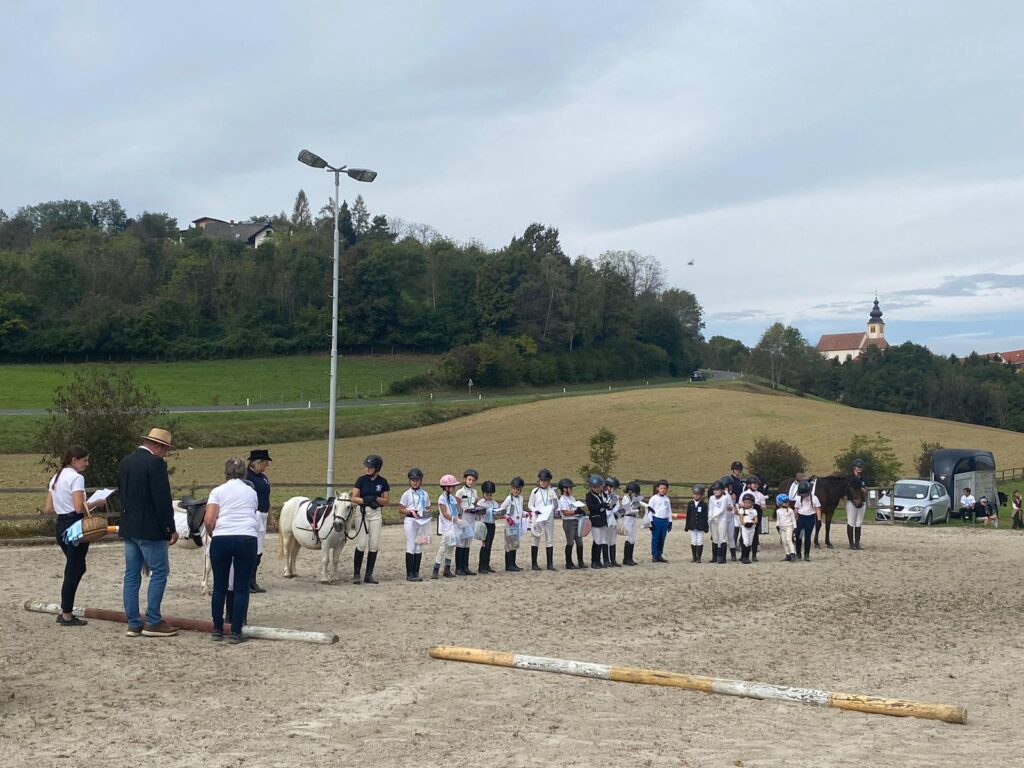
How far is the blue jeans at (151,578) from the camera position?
35.0 ft

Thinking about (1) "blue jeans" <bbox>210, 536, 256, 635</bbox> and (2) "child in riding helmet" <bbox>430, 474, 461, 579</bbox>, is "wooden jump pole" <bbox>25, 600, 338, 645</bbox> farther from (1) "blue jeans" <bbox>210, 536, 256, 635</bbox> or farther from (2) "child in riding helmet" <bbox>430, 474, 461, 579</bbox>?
(2) "child in riding helmet" <bbox>430, 474, 461, 579</bbox>

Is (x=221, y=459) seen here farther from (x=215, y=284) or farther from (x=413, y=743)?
(x=215, y=284)

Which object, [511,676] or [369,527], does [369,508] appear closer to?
[369,527]

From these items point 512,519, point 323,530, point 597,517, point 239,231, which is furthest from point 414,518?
point 239,231

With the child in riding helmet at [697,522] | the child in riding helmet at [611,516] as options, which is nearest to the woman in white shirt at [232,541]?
the child in riding helmet at [611,516]

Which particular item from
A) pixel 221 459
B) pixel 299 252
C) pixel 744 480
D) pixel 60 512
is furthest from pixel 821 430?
pixel 299 252

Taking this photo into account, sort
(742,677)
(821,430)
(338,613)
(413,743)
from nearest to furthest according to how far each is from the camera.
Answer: (413,743) → (742,677) → (338,613) → (821,430)

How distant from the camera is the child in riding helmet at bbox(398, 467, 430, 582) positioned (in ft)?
51.9

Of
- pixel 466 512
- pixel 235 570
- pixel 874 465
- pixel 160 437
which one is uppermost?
pixel 160 437

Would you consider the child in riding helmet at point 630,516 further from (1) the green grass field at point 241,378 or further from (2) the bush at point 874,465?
(1) the green grass field at point 241,378

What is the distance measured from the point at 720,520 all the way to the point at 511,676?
11.5 metres

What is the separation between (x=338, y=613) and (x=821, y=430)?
169 feet

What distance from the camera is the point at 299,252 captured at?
4250 inches

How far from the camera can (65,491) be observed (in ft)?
37.1
